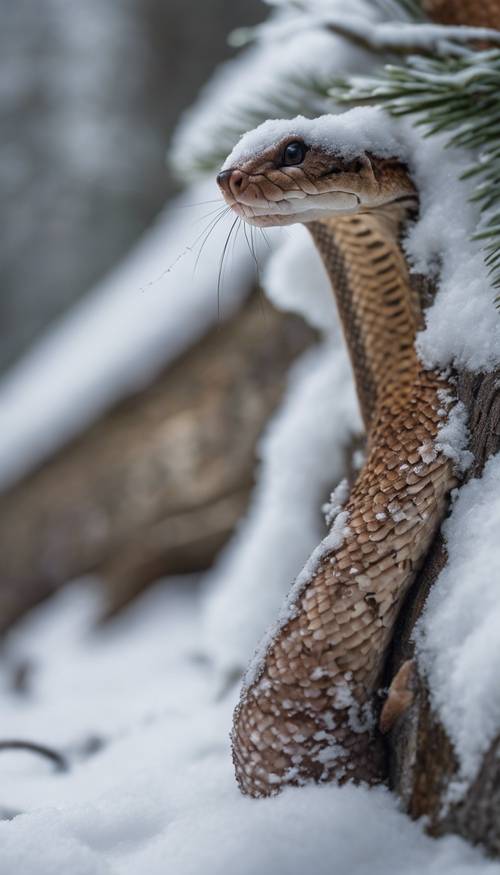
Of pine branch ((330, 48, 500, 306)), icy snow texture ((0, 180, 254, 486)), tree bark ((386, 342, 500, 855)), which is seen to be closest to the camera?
tree bark ((386, 342, 500, 855))

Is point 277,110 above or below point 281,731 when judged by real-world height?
above

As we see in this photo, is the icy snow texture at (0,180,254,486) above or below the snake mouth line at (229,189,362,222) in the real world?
above

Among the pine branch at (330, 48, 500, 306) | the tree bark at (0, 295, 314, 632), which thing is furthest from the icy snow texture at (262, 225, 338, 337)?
the tree bark at (0, 295, 314, 632)

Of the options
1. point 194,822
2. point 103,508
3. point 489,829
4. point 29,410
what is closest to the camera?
point 489,829

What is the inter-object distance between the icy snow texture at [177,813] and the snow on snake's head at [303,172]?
34 centimetres

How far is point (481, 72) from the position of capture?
547 millimetres

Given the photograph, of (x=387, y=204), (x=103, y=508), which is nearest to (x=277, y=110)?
(x=387, y=204)

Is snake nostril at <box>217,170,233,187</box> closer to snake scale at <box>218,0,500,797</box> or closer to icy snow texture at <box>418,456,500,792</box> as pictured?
snake scale at <box>218,0,500,797</box>

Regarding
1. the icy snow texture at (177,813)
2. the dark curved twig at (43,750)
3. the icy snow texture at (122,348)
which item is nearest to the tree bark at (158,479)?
the icy snow texture at (122,348)

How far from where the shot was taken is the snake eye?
50 cm

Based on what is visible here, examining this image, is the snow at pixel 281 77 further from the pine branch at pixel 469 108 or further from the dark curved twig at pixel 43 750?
the dark curved twig at pixel 43 750

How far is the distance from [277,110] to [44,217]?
2.86 meters

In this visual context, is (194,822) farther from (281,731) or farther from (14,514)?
(14,514)

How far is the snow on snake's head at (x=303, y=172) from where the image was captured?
0.50 metres
